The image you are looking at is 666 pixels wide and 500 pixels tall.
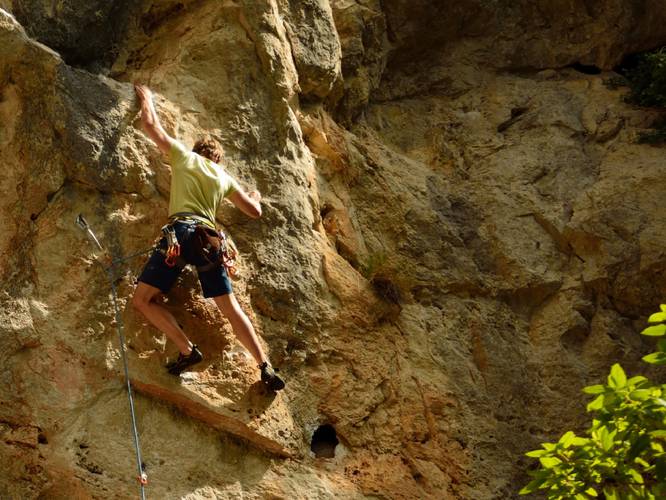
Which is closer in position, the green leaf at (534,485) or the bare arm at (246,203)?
the green leaf at (534,485)

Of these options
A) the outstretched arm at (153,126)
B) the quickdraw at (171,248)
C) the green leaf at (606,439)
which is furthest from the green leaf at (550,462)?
the outstretched arm at (153,126)

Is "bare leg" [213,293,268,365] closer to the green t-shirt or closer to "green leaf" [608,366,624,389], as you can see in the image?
the green t-shirt

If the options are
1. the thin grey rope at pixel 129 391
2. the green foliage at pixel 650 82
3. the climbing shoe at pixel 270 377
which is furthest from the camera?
the green foliage at pixel 650 82

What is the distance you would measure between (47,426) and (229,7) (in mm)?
3958

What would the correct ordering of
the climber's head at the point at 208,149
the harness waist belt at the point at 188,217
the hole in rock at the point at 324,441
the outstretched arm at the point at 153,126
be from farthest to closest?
the hole in rock at the point at 324,441, the climber's head at the point at 208,149, the outstretched arm at the point at 153,126, the harness waist belt at the point at 188,217

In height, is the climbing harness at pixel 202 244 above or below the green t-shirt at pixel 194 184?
below

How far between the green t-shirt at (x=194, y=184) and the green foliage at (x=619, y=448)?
305cm

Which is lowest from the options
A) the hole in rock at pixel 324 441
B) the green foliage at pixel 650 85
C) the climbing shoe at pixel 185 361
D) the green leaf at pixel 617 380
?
the hole in rock at pixel 324 441

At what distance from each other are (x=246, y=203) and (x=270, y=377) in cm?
134

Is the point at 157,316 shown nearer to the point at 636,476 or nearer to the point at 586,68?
the point at 636,476

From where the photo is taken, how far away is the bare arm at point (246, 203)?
23.5ft

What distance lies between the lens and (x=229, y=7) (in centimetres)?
831

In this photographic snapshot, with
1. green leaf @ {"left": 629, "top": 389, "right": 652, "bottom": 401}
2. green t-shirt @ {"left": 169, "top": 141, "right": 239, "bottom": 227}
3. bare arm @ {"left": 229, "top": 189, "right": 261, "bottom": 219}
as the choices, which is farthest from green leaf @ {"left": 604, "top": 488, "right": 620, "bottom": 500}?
bare arm @ {"left": 229, "top": 189, "right": 261, "bottom": 219}

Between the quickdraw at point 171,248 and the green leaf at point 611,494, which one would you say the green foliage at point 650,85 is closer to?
the quickdraw at point 171,248
